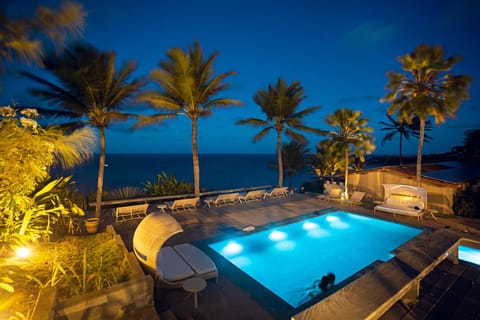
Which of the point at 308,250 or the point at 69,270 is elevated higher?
the point at 69,270

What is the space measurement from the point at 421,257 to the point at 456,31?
74.0 ft

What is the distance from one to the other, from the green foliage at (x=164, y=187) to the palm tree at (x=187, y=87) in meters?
1.28

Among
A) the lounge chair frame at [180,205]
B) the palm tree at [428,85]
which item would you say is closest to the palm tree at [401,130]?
the palm tree at [428,85]

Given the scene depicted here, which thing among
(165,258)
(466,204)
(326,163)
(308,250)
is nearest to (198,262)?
(165,258)

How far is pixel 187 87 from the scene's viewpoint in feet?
33.5

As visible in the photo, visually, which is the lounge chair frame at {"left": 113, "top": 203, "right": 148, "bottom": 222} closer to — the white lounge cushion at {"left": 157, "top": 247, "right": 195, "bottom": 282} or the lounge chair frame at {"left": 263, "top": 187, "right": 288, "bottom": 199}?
the white lounge cushion at {"left": 157, "top": 247, "right": 195, "bottom": 282}

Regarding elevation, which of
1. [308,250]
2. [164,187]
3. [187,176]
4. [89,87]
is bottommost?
[187,176]

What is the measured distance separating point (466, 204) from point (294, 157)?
10.5 meters

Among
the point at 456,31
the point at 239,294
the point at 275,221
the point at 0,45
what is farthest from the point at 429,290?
the point at 456,31

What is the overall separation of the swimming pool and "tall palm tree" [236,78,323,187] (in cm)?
611

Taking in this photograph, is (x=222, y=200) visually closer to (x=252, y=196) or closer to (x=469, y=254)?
(x=252, y=196)

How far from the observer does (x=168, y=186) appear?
11.9m

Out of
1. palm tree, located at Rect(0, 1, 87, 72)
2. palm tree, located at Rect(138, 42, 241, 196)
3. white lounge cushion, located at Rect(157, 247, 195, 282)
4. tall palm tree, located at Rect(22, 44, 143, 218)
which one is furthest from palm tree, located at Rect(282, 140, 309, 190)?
palm tree, located at Rect(0, 1, 87, 72)

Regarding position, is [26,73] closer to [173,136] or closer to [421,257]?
[421,257]
